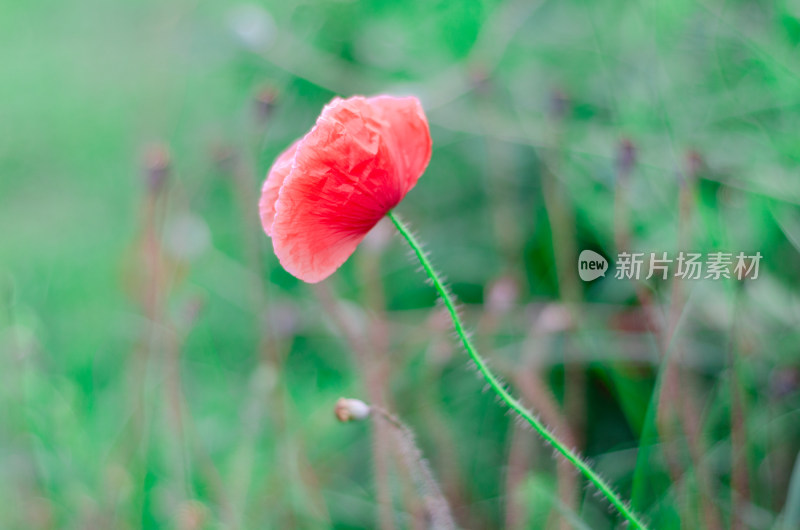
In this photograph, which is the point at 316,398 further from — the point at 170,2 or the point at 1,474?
the point at 170,2

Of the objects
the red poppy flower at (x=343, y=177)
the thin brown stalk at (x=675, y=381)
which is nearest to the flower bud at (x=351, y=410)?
the red poppy flower at (x=343, y=177)

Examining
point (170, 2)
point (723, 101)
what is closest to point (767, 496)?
point (723, 101)

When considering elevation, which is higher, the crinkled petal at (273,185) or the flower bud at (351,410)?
the crinkled petal at (273,185)

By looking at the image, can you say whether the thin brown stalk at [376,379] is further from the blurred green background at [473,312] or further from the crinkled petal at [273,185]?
Answer: the crinkled petal at [273,185]

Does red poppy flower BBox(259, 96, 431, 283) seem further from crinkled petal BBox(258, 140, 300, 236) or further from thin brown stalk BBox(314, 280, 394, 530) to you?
thin brown stalk BBox(314, 280, 394, 530)

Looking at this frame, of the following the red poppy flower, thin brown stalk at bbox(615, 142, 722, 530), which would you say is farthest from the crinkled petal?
thin brown stalk at bbox(615, 142, 722, 530)
